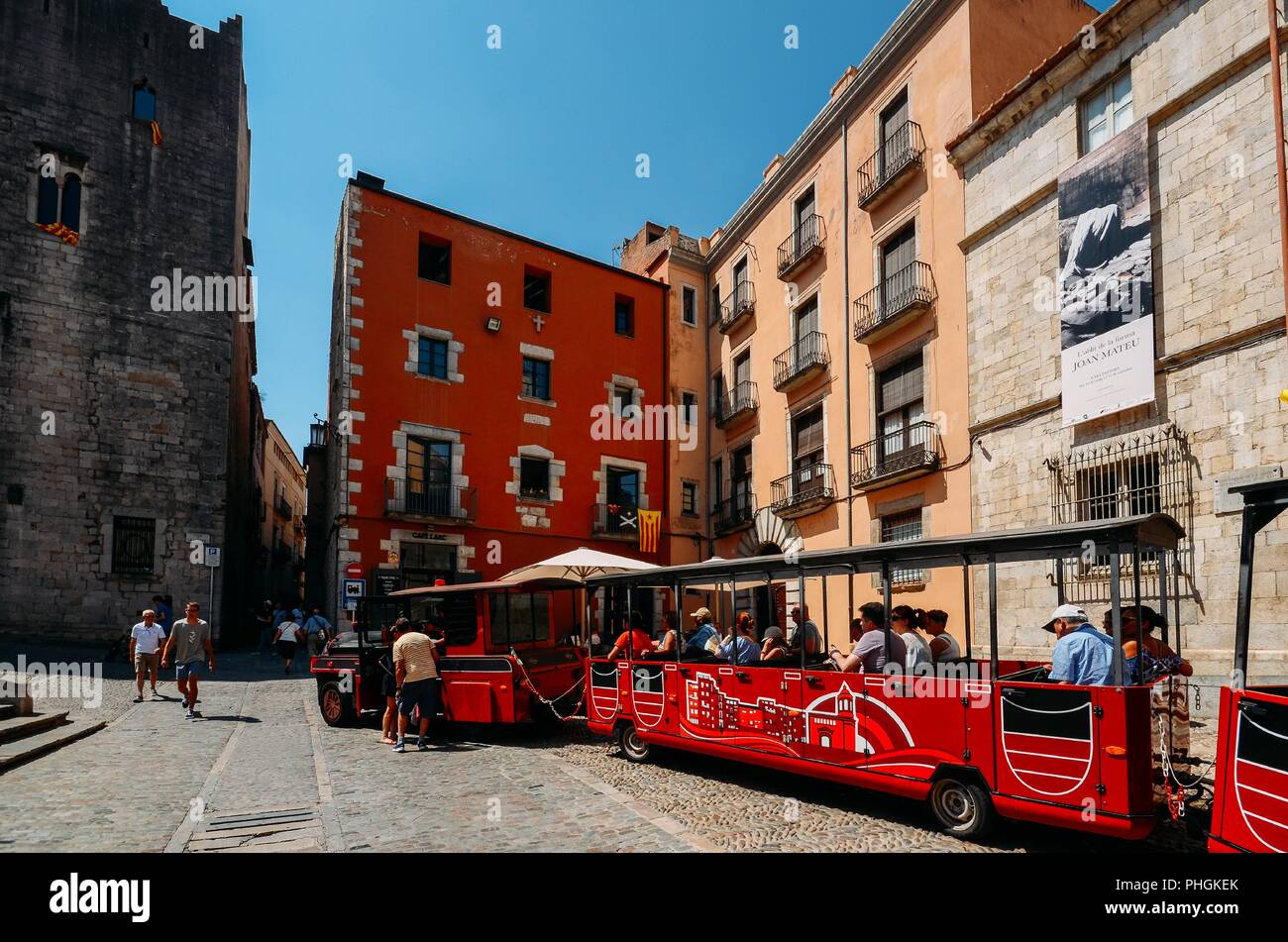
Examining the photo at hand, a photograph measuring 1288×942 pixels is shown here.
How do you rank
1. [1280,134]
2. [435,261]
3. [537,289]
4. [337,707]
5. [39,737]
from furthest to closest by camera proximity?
[537,289], [435,261], [337,707], [1280,134], [39,737]

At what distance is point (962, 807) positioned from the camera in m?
7.12

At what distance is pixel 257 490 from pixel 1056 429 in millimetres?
35243

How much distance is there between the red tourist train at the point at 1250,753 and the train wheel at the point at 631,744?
681 cm

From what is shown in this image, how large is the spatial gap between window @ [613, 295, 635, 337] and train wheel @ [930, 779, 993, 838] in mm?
23258

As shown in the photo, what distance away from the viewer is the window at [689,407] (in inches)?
1157

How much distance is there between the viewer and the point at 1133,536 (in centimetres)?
632

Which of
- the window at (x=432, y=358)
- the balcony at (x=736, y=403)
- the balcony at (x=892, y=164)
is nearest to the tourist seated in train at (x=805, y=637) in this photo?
the balcony at (x=892, y=164)

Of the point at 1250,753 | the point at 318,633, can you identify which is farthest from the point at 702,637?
the point at 318,633

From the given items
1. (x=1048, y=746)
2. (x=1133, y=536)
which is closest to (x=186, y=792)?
(x=1048, y=746)

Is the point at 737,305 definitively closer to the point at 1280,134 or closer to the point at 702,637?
the point at 1280,134

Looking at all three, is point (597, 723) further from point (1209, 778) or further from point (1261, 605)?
point (1261, 605)

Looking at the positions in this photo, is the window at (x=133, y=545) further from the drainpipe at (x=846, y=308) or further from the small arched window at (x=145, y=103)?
the drainpipe at (x=846, y=308)

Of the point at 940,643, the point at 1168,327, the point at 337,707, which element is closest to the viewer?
the point at 940,643

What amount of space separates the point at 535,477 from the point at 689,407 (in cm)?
639
